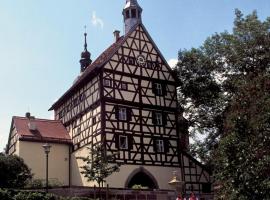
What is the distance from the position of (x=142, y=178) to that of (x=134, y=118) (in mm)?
5211

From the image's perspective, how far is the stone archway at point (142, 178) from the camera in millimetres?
38625

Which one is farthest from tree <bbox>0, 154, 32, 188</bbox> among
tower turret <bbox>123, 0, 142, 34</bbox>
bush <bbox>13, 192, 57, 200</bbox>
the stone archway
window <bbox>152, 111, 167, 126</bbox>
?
tower turret <bbox>123, 0, 142, 34</bbox>

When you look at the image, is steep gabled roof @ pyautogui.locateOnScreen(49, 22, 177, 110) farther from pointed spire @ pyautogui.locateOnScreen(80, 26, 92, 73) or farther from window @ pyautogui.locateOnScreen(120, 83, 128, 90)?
pointed spire @ pyautogui.locateOnScreen(80, 26, 92, 73)

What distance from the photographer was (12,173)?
112 feet

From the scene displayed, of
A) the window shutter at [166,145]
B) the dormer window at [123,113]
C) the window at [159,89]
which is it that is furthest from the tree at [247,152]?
the window at [159,89]

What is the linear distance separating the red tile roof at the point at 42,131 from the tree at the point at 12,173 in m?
6.45

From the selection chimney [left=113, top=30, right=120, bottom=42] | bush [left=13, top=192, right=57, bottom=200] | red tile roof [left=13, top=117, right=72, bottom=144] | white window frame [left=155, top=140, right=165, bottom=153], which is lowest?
bush [left=13, top=192, right=57, bottom=200]

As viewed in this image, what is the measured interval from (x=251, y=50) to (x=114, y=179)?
16.1m

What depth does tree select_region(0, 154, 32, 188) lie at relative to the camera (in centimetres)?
3319

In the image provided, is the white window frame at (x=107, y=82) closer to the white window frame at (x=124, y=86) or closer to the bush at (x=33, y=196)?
the white window frame at (x=124, y=86)

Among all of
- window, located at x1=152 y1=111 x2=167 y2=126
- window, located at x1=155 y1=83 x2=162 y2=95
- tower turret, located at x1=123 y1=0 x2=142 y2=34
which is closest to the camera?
window, located at x1=152 y1=111 x2=167 y2=126

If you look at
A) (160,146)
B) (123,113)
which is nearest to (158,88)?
(123,113)

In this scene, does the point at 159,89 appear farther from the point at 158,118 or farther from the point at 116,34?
the point at 116,34

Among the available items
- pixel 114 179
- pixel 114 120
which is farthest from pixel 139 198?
pixel 114 120
